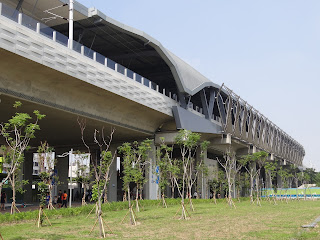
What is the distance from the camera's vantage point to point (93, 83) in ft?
85.9

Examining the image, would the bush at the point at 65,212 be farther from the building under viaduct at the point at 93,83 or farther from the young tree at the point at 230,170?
the building under viaduct at the point at 93,83

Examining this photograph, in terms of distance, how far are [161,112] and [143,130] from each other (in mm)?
3671

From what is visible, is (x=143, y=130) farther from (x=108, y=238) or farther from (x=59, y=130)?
(x=108, y=238)

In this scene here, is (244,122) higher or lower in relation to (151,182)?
higher

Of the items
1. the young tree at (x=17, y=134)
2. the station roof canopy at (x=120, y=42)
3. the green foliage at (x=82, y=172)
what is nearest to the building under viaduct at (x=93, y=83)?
the station roof canopy at (x=120, y=42)

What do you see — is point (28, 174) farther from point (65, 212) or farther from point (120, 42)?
point (65, 212)

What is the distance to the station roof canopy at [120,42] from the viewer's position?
29.5m

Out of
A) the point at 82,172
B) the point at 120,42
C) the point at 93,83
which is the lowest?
the point at 82,172

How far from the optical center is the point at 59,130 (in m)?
36.7

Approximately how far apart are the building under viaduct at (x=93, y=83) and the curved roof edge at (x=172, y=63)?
0.09 metres

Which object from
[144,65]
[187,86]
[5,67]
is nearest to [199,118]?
[187,86]

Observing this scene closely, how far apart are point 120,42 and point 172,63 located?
20.2 feet

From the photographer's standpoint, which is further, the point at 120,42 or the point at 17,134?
the point at 120,42

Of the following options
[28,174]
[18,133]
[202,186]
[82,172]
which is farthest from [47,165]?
[28,174]
